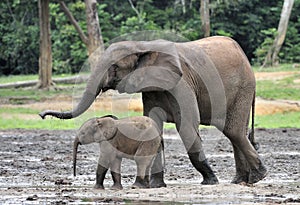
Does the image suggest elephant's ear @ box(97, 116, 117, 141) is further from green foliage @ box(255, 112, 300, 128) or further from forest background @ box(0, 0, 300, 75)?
forest background @ box(0, 0, 300, 75)

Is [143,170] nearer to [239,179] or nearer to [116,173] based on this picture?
[116,173]

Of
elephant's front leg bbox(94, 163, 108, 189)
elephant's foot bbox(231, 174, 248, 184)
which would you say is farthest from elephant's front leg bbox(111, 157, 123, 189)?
elephant's foot bbox(231, 174, 248, 184)

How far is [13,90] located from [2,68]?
11.4 meters

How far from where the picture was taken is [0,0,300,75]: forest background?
4006 cm

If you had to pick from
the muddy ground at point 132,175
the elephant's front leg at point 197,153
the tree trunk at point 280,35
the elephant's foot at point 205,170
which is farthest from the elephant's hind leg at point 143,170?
the tree trunk at point 280,35

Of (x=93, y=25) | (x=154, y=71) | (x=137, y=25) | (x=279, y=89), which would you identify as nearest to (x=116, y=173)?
(x=154, y=71)

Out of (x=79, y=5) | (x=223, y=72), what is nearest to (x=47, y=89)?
(x=79, y=5)

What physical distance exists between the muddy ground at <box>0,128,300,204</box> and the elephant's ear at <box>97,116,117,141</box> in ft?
1.96

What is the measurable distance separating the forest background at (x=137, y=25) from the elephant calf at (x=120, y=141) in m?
28.6

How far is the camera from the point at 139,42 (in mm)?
10977

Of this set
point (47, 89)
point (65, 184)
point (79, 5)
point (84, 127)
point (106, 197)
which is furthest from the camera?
point (79, 5)

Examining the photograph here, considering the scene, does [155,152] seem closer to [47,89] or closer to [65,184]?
[65,184]

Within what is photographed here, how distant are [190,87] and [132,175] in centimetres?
225

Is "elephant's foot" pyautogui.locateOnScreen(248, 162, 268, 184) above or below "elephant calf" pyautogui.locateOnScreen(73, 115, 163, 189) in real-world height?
below
